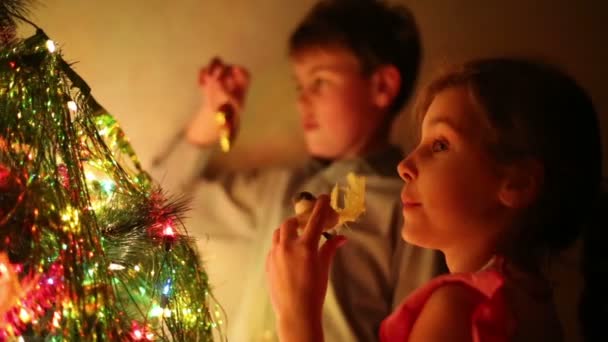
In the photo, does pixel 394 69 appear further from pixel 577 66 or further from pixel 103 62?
pixel 103 62

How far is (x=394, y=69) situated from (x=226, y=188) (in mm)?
387

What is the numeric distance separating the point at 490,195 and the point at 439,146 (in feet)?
0.25

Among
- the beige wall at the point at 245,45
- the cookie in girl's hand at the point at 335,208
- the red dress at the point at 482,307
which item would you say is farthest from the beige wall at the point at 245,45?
the red dress at the point at 482,307

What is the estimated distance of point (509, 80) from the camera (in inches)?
25.5

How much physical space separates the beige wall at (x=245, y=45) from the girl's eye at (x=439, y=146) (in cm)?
42

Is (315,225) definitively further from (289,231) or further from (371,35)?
(371,35)

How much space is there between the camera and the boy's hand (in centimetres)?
113

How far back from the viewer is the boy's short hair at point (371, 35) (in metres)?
1.01

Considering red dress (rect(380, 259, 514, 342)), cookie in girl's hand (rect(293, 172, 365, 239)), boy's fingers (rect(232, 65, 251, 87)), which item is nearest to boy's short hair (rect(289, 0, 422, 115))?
boy's fingers (rect(232, 65, 251, 87))

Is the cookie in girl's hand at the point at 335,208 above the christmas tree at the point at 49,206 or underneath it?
underneath

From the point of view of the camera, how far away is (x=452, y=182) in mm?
635

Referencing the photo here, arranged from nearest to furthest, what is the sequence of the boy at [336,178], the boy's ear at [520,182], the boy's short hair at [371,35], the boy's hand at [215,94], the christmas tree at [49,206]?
1. the christmas tree at [49,206]
2. the boy's ear at [520,182]
3. the boy at [336,178]
4. the boy's short hair at [371,35]
5. the boy's hand at [215,94]

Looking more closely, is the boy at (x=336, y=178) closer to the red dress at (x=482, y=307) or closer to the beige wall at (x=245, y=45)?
the beige wall at (x=245, y=45)

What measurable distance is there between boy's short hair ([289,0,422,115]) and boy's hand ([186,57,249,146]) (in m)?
0.15
